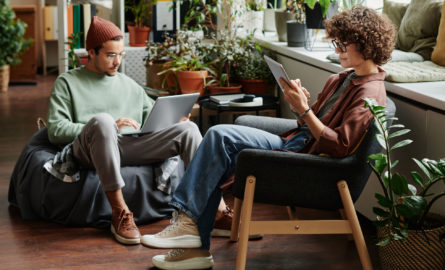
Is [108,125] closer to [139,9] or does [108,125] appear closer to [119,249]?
[119,249]

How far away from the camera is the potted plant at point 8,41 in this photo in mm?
6539

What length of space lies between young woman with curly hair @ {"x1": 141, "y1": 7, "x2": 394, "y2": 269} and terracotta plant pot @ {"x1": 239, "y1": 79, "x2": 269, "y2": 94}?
1458mm

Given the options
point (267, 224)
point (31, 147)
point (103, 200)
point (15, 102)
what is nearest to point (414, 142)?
point (267, 224)

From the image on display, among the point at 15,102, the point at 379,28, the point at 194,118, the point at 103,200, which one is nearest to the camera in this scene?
the point at 379,28

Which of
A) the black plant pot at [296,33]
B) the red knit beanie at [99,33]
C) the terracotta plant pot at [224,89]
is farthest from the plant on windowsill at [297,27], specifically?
the red knit beanie at [99,33]

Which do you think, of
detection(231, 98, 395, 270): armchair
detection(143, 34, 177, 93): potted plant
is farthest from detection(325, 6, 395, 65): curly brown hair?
detection(143, 34, 177, 93): potted plant

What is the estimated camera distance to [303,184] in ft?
8.03

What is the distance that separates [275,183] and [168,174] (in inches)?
36.9

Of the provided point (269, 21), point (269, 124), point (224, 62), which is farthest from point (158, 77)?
point (269, 124)

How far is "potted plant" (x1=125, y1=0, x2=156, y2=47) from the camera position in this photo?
4770 millimetres

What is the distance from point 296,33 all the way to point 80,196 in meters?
1.87

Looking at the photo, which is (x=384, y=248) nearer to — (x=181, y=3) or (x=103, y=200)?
(x=103, y=200)

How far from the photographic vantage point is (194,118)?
4.45 m

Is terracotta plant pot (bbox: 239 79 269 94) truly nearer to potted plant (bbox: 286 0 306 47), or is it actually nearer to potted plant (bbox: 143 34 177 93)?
potted plant (bbox: 286 0 306 47)
